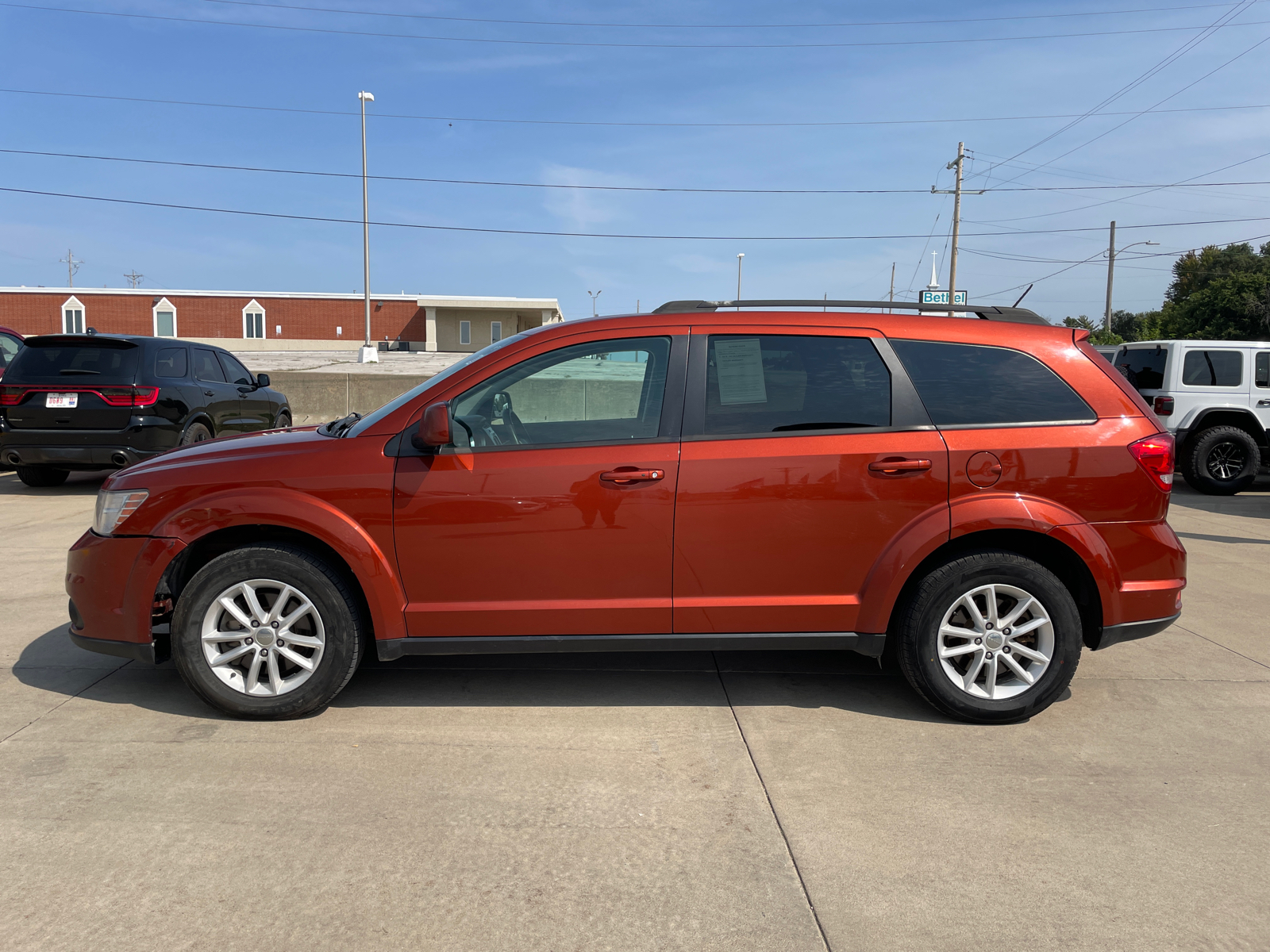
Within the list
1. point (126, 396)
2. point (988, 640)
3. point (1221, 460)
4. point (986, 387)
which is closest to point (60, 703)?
point (988, 640)

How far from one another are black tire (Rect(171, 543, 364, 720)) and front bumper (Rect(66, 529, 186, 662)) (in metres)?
0.15

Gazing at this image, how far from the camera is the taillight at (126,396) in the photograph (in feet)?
30.7

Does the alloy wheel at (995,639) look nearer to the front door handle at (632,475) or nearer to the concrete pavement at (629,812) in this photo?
the concrete pavement at (629,812)

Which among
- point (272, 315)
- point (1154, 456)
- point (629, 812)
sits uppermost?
point (272, 315)

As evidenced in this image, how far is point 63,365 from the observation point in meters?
9.41

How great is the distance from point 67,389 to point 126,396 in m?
0.58

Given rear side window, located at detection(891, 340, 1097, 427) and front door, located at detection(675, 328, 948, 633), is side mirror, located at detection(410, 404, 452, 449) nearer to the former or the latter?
front door, located at detection(675, 328, 948, 633)

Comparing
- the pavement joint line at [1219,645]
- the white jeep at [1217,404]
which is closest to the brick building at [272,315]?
the white jeep at [1217,404]

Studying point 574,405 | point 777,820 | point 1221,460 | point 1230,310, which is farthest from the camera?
point 1230,310

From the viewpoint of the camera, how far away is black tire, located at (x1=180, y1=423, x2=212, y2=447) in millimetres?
9898

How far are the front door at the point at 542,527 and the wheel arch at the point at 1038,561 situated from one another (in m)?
1.10

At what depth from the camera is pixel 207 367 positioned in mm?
10789

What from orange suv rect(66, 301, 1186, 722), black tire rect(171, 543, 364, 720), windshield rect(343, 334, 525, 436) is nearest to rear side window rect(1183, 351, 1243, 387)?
orange suv rect(66, 301, 1186, 722)

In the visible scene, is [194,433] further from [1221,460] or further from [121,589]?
[1221,460]
